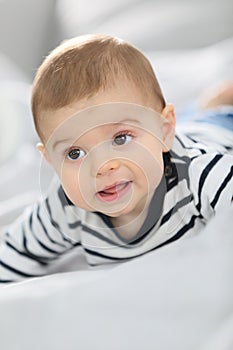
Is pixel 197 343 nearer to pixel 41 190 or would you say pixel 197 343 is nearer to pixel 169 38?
pixel 41 190

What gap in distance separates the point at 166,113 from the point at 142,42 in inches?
7.0

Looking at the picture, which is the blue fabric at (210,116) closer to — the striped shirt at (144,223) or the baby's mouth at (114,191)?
the striped shirt at (144,223)

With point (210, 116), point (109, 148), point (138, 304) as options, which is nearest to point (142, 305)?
point (138, 304)

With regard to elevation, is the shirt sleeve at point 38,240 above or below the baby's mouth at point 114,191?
below

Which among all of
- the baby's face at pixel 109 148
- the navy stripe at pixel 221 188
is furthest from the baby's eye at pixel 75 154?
the navy stripe at pixel 221 188

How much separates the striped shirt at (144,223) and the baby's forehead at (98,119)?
5 cm

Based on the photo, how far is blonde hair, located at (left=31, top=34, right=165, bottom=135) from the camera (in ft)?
1.44

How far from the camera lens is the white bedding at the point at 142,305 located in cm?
42

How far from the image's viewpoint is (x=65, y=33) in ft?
2.16

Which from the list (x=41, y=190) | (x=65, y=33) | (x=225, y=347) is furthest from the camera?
(x=65, y=33)

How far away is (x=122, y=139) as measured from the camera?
0.46m

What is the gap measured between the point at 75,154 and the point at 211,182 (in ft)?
0.34

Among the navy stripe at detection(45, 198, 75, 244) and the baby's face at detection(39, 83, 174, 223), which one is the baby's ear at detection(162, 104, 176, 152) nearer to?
the baby's face at detection(39, 83, 174, 223)

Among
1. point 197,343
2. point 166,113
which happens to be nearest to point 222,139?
point 166,113
